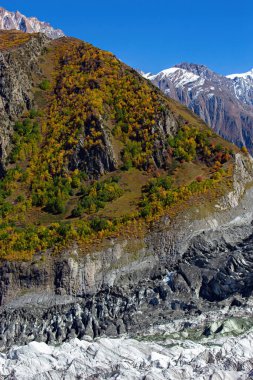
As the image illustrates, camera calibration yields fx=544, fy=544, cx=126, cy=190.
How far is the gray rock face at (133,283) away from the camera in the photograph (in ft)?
200

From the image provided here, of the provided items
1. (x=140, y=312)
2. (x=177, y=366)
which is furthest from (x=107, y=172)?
(x=177, y=366)

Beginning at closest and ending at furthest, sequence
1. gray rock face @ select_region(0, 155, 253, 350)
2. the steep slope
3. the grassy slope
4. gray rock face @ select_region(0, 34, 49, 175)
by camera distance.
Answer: gray rock face @ select_region(0, 155, 253, 350)
the steep slope
the grassy slope
gray rock face @ select_region(0, 34, 49, 175)

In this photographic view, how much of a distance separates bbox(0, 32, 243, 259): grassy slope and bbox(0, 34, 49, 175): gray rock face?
5.75 feet

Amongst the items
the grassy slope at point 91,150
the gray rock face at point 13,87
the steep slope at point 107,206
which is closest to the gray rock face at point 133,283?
the steep slope at point 107,206

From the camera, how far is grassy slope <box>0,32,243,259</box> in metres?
73.6

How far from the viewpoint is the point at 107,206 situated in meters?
78.3

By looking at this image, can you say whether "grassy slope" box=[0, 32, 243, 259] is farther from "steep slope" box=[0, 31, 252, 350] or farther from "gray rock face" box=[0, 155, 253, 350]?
"gray rock face" box=[0, 155, 253, 350]

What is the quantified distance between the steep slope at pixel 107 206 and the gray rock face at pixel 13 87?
1.35 feet

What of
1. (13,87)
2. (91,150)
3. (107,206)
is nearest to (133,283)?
(107,206)

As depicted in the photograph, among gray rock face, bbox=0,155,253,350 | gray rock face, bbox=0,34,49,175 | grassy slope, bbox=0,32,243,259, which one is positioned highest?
gray rock face, bbox=0,34,49,175

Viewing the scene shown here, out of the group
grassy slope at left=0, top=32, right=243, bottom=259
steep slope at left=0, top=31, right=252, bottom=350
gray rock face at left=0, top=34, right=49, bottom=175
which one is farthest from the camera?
gray rock face at left=0, top=34, right=49, bottom=175

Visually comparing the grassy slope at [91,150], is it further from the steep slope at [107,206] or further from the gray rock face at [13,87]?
the gray rock face at [13,87]

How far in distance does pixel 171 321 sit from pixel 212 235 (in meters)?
16.3

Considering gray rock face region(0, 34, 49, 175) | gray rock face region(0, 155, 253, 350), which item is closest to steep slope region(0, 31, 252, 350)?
gray rock face region(0, 155, 253, 350)
